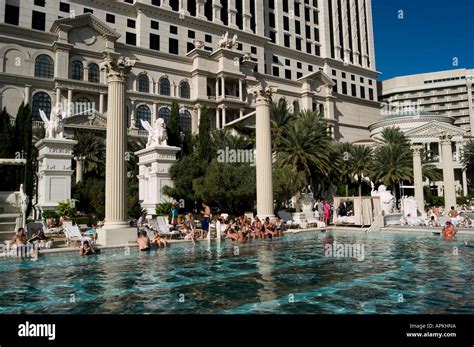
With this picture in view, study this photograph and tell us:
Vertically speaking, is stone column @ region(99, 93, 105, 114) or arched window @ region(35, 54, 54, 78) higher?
arched window @ region(35, 54, 54, 78)

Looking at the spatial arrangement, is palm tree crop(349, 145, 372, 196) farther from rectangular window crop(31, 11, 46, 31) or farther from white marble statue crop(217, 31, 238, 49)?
rectangular window crop(31, 11, 46, 31)

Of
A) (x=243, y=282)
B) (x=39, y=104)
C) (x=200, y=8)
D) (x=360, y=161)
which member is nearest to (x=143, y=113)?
(x=39, y=104)

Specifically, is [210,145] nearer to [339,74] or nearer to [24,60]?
[24,60]

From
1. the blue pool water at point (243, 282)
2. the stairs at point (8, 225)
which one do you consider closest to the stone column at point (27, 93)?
the stairs at point (8, 225)

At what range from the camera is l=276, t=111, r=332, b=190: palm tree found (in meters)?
29.9

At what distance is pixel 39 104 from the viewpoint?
46.1 m

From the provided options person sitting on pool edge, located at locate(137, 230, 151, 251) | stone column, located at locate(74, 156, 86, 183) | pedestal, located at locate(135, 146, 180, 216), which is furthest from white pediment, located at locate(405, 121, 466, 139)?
person sitting on pool edge, located at locate(137, 230, 151, 251)

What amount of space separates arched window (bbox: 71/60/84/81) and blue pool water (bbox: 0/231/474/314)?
41.1 m

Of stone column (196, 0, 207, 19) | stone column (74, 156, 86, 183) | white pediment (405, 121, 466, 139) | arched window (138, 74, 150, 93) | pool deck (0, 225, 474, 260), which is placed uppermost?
stone column (196, 0, 207, 19)

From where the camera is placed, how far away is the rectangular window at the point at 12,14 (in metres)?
46.4

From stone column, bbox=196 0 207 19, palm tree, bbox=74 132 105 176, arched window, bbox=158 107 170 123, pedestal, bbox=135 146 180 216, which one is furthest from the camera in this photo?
stone column, bbox=196 0 207 19

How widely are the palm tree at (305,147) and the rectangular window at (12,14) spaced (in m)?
39.3

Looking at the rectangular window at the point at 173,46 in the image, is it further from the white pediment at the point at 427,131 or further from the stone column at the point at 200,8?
the white pediment at the point at 427,131
